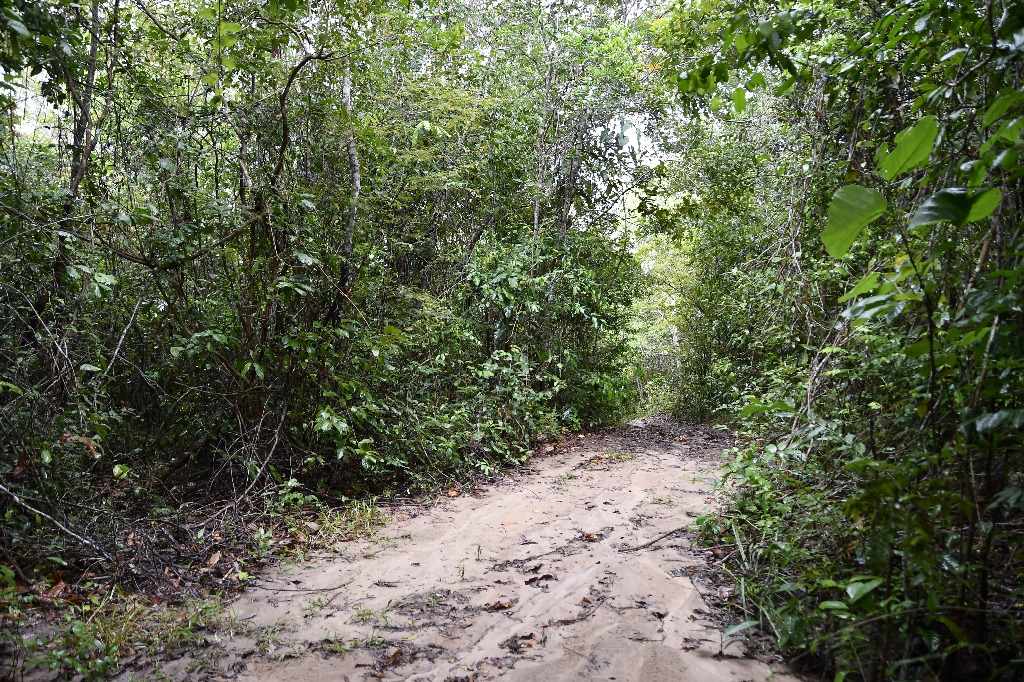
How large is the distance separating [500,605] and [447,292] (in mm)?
4819

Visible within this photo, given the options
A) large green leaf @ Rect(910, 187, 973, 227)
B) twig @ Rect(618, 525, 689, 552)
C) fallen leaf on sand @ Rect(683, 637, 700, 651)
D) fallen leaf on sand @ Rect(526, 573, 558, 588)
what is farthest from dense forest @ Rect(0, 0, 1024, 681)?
fallen leaf on sand @ Rect(526, 573, 558, 588)

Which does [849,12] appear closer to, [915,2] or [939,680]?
Result: [915,2]

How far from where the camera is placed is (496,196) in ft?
26.2

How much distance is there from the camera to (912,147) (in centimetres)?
156

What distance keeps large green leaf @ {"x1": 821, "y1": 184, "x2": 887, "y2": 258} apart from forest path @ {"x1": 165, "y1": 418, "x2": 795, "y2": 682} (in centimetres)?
168

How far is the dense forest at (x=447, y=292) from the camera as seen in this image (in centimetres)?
198

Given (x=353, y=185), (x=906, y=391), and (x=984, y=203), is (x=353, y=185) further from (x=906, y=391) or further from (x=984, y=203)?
(x=984, y=203)

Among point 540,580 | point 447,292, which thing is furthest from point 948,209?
point 447,292

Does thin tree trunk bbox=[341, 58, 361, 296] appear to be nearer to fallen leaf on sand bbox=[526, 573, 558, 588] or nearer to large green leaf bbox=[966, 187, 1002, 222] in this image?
fallen leaf on sand bbox=[526, 573, 558, 588]

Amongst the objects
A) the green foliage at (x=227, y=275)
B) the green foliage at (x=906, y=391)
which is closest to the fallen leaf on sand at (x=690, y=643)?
the green foliage at (x=906, y=391)

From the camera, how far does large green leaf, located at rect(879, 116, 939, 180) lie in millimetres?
1503

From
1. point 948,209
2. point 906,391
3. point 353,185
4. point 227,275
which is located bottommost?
point 906,391

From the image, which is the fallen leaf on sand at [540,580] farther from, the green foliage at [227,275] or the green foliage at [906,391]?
the green foliage at [227,275]

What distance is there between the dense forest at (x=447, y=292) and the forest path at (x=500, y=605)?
1.17 ft
